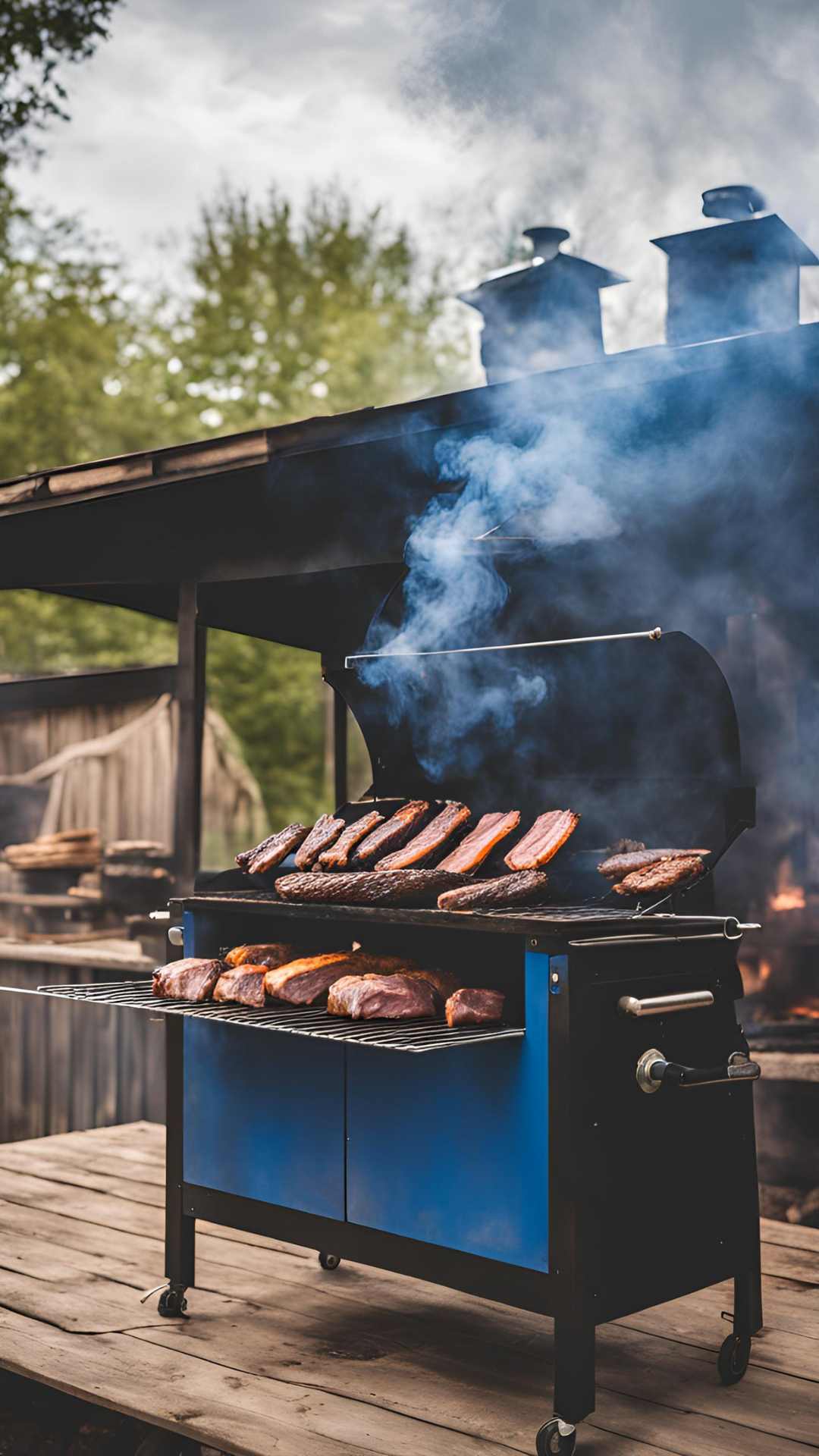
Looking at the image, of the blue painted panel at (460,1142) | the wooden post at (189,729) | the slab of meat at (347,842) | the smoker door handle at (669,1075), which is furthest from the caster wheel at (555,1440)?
the wooden post at (189,729)

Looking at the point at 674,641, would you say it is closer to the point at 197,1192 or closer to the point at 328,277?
the point at 197,1192

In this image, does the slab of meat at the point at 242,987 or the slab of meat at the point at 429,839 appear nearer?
the slab of meat at the point at 242,987

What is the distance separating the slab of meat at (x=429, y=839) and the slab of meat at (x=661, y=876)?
624 mm

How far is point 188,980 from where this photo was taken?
3.55m

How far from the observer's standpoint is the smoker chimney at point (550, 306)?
17.6 feet

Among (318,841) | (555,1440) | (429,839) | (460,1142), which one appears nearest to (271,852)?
(318,841)

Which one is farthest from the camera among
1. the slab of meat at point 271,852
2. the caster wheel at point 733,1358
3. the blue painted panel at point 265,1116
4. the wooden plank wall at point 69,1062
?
the wooden plank wall at point 69,1062

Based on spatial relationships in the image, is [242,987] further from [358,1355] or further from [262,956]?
[358,1355]

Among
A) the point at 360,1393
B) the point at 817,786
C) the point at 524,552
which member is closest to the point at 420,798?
the point at 524,552

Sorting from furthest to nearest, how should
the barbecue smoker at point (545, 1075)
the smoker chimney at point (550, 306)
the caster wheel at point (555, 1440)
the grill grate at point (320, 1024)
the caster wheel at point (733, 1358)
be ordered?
the smoker chimney at point (550, 306)
the caster wheel at point (733, 1358)
the barbecue smoker at point (545, 1075)
the caster wheel at point (555, 1440)
the grill grate at point (320, 1024)

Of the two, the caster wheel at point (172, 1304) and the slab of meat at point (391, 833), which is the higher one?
the slab of meat at point (391, 833)

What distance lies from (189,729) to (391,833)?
73.0 inches

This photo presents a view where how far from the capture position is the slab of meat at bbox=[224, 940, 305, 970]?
11.9ft

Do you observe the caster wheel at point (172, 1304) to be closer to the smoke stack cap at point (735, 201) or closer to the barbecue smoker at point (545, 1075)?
the barbecue smoker at point (545, 1075)
